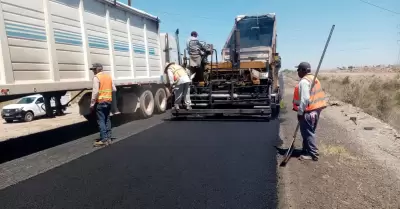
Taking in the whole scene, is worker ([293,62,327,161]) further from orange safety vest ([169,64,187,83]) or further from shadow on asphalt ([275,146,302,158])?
orange safety vest ([169,64,187,83])

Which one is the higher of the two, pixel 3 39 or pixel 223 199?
pixel 3 39

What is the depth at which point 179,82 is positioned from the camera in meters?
8.59

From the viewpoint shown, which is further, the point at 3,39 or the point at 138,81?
the point at 138,81

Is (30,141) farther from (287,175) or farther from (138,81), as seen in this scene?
(287,175)

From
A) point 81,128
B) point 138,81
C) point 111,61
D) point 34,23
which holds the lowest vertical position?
point 81,128

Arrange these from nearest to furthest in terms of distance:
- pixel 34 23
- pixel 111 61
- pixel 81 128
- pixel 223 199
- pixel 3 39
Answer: pixel 223 199, pixel 3 39, pixel 34 23, pixel 111 61, pixel 81 128

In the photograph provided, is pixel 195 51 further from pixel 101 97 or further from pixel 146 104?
pixel 101 97

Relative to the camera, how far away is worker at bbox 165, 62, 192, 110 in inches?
338

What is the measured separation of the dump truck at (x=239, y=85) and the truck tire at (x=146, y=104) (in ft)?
4.15

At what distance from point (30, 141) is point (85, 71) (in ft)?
6.33

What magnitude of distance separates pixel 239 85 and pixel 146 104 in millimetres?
3076

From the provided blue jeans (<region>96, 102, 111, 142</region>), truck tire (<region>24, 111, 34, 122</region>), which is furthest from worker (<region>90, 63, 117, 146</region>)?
truck tire (<region>24, 111, 34, 122</region>)

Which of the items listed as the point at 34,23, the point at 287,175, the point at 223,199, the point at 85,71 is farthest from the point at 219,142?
the point at 34,23

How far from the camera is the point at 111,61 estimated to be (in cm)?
784
